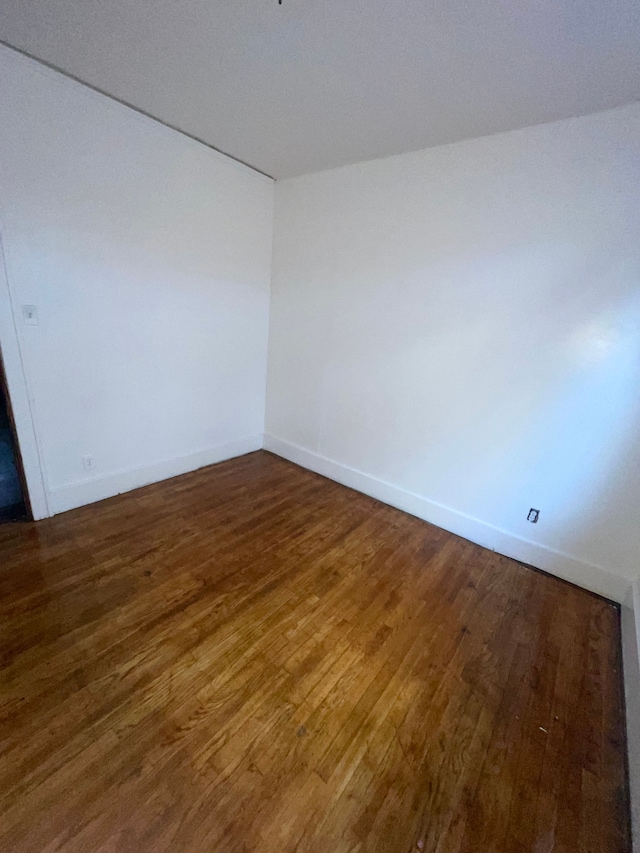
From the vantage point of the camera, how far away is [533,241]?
2023mm

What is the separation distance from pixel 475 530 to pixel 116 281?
10.1ft

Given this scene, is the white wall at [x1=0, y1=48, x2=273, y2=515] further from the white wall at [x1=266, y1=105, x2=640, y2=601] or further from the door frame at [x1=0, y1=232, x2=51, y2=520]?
the white wall at [x1=266, y1=105, x2=640, y2=601]

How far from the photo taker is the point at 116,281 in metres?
2.33

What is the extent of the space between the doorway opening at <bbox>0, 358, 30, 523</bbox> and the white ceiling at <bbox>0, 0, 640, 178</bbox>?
1712 millimetres

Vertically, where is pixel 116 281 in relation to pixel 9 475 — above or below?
above

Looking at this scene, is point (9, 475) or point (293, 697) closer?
point (293, 697)

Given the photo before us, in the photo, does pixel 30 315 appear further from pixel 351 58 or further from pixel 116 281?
pixel 351 58

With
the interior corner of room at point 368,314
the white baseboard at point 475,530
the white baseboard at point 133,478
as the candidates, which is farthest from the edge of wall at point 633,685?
the white baseboard at point 133,478

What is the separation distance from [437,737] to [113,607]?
156 cm

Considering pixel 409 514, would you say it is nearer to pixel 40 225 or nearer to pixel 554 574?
pixel 554 574

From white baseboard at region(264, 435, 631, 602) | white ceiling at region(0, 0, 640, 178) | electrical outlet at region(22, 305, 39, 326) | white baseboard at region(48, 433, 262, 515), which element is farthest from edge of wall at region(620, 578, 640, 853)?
electrical outlet at region(22, 305, 39, 326)

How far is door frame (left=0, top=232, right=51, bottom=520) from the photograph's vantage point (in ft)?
6.34

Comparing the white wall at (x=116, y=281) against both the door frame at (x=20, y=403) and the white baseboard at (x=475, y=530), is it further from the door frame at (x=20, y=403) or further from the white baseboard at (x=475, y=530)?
the white baseboard at (x=475, y=530)

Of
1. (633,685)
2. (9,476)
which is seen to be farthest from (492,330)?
(9,476)
